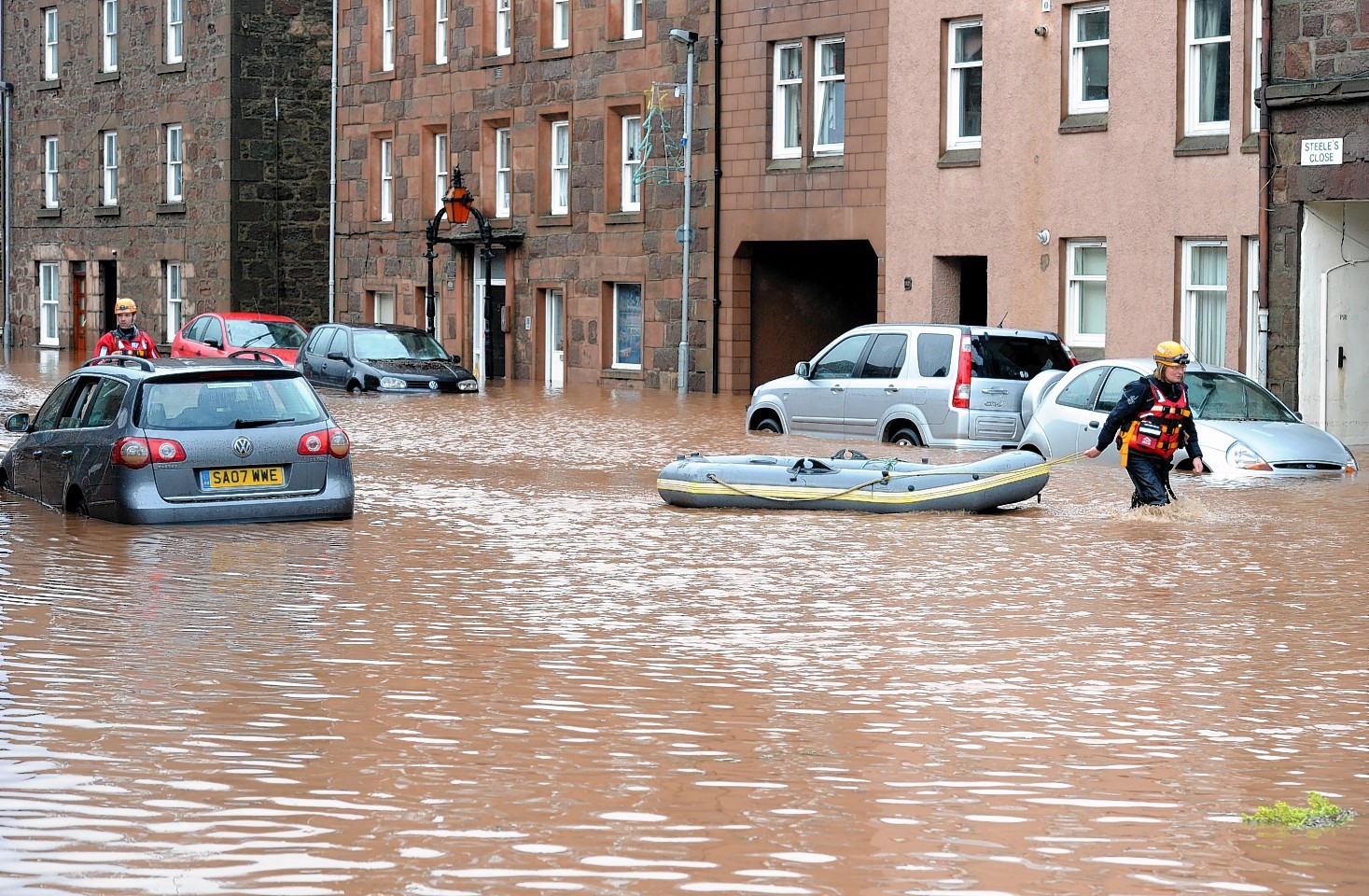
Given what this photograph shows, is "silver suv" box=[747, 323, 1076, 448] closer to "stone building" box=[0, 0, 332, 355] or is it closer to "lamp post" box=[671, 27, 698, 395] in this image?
"lamp post" box=[671, 27, 698, 395]

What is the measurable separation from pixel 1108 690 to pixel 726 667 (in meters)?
1.71

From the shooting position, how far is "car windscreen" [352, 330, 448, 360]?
123 ft

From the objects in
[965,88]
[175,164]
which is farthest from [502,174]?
[965,88]

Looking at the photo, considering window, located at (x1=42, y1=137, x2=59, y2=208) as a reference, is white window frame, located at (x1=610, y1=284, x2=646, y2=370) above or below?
below

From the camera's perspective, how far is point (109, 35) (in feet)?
192

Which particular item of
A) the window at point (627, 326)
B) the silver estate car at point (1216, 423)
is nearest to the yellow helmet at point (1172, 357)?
the silver estate car at point (1216, 423)

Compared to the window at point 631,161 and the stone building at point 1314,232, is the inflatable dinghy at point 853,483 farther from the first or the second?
the window at point 631,161

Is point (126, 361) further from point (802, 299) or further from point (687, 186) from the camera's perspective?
point (802, 299)

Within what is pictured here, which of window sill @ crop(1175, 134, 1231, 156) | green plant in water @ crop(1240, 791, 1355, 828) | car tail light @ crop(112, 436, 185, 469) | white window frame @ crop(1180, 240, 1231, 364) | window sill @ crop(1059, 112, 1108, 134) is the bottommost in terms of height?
green plant in water @ crop(1240, 791, 1355, 828)

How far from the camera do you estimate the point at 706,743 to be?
26.9 ft

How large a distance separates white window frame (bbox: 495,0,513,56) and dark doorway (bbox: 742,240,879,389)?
8.93m

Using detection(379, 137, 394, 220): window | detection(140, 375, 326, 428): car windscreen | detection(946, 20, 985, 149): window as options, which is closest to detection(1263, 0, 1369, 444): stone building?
detection(946, 20, 985, 149): window

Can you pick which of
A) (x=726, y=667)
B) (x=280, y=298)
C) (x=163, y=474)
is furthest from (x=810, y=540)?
(x=280, y=298)

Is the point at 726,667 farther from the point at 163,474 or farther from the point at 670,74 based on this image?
the point at 670,74
